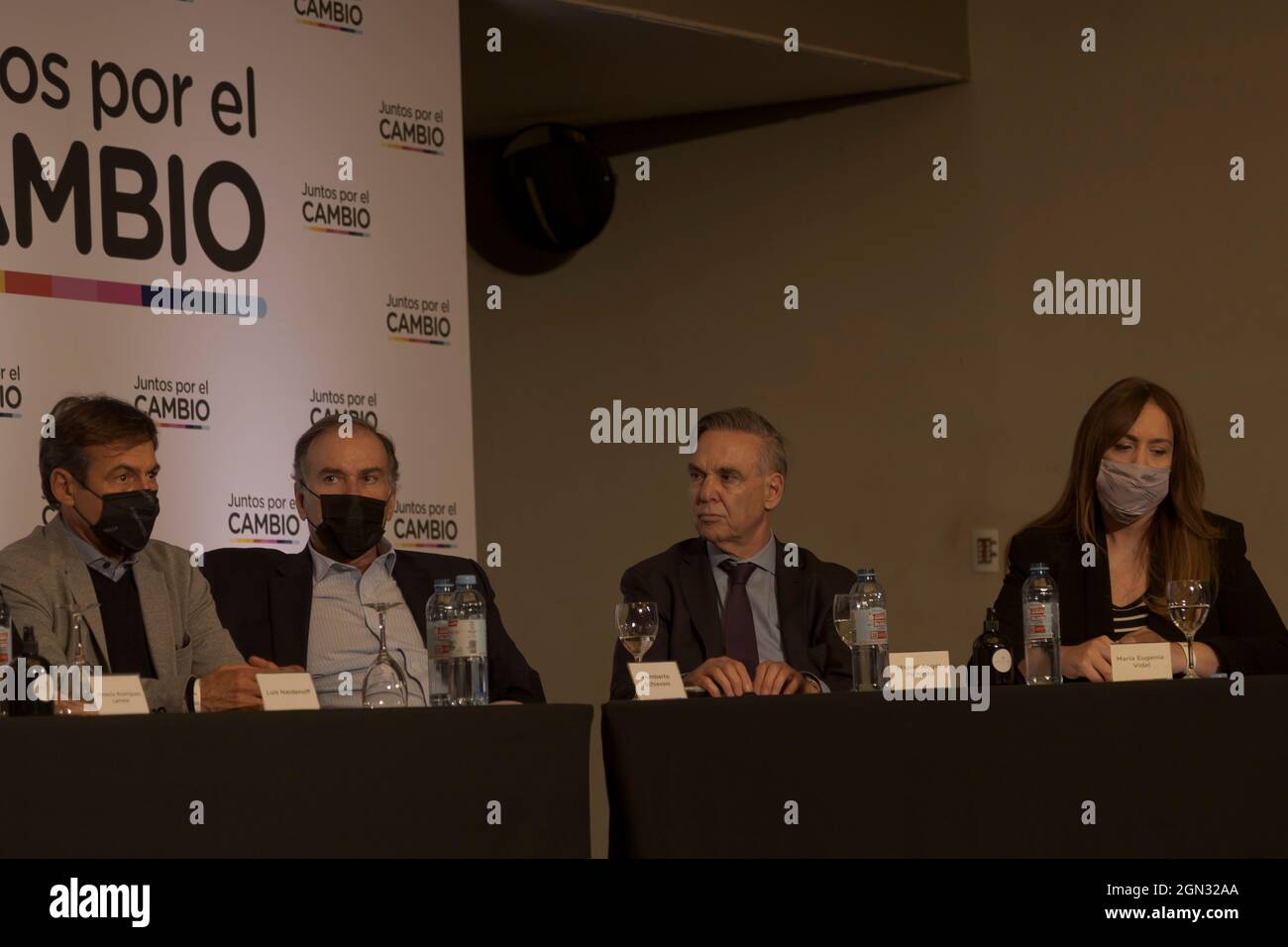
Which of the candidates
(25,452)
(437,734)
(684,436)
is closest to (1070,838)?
(437,734)

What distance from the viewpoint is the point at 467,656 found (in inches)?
107

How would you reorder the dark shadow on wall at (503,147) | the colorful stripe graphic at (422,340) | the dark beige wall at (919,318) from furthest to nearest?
1. the dark shadow on wall at (503,147)
2. the dark beige wall at (919,318)
3. the colorful stripe graphic at (422,340)

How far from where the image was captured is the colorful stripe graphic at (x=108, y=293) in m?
3.84

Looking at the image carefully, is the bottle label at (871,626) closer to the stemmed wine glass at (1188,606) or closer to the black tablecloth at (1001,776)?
the black tablecloth at (1001,776)

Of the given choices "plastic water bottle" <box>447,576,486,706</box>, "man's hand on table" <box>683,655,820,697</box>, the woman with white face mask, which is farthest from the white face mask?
"plastic water bottle" <box>447,576,486,706</box>

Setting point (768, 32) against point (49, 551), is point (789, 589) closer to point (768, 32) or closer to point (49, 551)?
point (49, 551)

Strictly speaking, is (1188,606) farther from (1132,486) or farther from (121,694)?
(121,694)

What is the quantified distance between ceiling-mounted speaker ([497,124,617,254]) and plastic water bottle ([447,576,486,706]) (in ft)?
11.2

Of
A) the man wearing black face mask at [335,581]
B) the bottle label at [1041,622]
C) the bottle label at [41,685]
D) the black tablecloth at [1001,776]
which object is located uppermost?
the man wearing black face mask at [335,581]

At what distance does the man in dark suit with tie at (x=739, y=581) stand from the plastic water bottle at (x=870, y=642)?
20.1 inches

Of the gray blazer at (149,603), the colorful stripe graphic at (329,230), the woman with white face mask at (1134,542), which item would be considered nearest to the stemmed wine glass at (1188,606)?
the woman with white face mask at (1134,542)

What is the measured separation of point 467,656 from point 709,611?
2.97 feet

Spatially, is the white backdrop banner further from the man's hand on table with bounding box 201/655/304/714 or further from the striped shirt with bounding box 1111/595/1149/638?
the striped shirt with bounding box 1111/595/1149/638

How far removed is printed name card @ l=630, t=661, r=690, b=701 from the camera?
2.74 m
